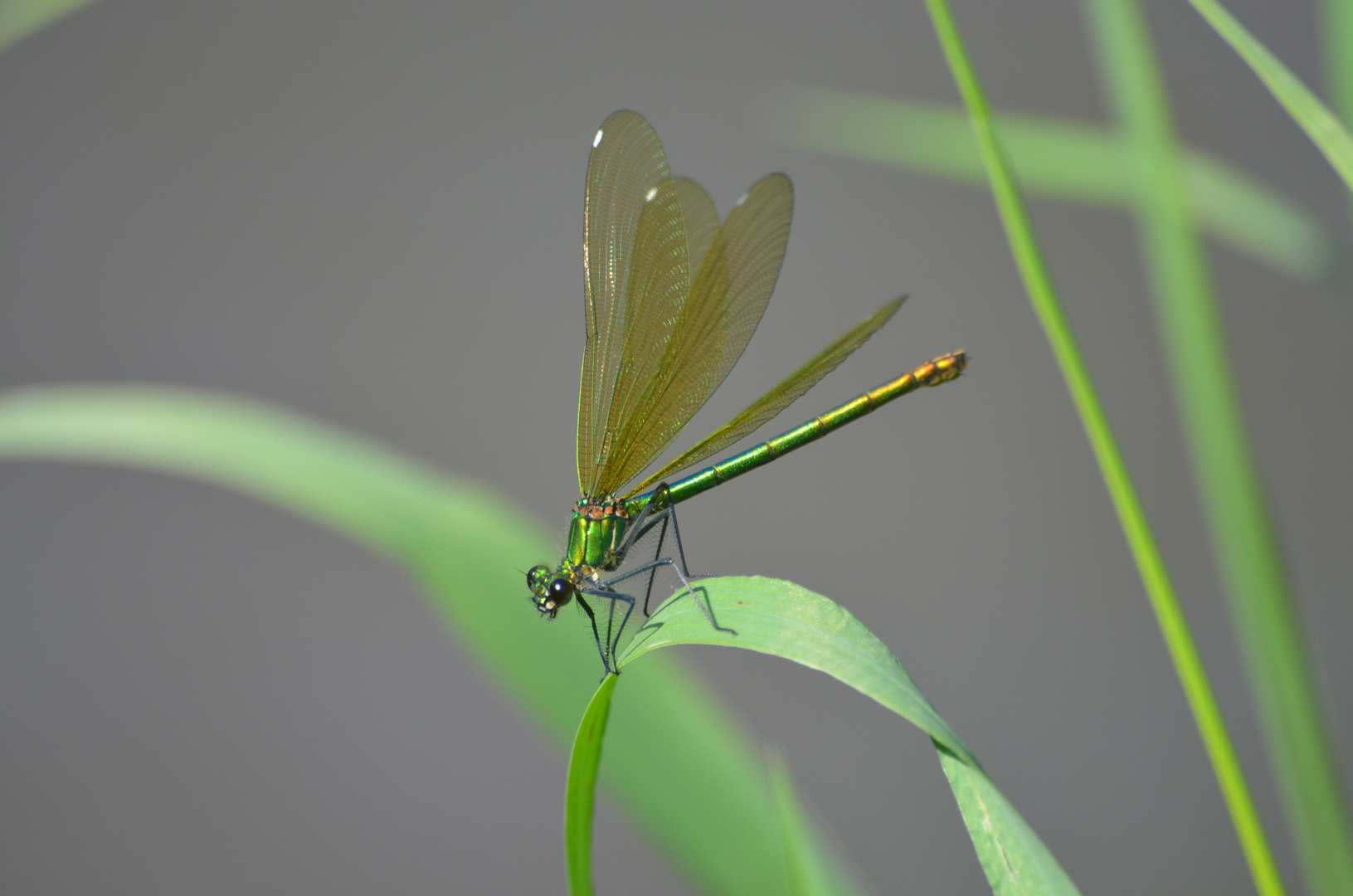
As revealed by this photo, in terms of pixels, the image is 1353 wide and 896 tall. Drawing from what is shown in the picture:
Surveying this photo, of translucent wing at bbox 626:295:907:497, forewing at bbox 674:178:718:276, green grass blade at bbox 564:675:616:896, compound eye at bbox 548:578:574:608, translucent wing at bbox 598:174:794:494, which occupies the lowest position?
green grass blade at bbox 564:675:616:896

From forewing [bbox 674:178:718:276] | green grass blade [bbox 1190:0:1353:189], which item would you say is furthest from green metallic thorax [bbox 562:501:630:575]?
green grass blade [bbox 1190:0:1353:189]

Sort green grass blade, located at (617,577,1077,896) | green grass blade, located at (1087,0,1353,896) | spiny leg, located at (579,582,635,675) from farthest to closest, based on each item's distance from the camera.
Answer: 1. spiny leg, located at (579,582,635,675)
2. green grass blade, located at (1087,0,1353,896)
3. green grass blade, located at (617,577,1077,896)

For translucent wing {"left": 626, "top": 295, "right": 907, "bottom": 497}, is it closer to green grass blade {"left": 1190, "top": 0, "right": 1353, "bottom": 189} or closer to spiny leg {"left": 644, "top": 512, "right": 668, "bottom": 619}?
spiny leg {"left": 644, "top": 512, "right": 668, "bottom": 619}

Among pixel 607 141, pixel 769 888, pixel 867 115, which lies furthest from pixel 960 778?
pixel 867 115

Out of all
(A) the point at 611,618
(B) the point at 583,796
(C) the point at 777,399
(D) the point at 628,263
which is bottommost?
(B) the point at 583,796

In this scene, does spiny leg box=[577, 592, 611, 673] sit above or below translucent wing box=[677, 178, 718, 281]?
below

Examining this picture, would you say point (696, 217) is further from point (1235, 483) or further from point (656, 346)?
point (1235, 483)

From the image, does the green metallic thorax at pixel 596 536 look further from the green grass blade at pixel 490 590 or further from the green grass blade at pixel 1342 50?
the green grass blade at pixel 1342 50

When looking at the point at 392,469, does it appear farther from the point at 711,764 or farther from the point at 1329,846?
the point at 1329,846

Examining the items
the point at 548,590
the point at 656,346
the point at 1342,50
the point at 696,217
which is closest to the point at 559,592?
the point at 548,590
